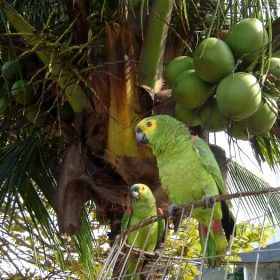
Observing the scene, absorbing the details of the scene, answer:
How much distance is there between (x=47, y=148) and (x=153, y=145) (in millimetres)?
988

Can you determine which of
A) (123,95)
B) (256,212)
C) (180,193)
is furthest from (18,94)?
(256,212)

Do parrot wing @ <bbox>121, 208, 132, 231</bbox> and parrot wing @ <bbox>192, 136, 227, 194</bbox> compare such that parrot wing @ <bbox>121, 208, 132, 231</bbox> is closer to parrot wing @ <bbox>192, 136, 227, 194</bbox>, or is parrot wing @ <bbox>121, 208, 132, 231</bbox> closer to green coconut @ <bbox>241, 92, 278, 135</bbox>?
parrot wing @ <bbox>192, 136, 227, 194</bbox>

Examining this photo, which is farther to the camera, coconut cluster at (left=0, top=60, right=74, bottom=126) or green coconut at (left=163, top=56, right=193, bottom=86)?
coconut cluster at (left=0, top=60, right=74, bottom=126)

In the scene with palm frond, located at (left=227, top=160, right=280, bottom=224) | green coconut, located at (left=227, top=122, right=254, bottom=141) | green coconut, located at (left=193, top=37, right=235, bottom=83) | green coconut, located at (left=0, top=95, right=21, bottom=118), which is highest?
green coconut, located at (left=0, top=95, right=21, bottom=118)

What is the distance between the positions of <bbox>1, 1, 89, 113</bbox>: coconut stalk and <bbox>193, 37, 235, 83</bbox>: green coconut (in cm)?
64

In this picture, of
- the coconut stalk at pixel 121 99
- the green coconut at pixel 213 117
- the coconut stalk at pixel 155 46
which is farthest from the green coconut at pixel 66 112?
the green coconut at pixel 213 117

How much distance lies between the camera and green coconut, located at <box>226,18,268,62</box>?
1.95m

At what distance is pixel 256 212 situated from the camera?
381 centimetres

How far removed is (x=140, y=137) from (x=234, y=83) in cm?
66

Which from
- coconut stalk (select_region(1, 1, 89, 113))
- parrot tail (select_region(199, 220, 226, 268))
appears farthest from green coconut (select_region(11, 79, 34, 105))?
parrot tail (select_region(199, 220, 226, 268))

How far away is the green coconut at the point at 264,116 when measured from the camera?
197 cm

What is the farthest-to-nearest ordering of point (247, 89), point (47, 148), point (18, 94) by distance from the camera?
point (47, 148) < point (18, 94) < point (247, 89)

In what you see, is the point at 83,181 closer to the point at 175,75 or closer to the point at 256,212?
the point at 175,75

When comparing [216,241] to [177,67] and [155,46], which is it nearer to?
[177,67]
